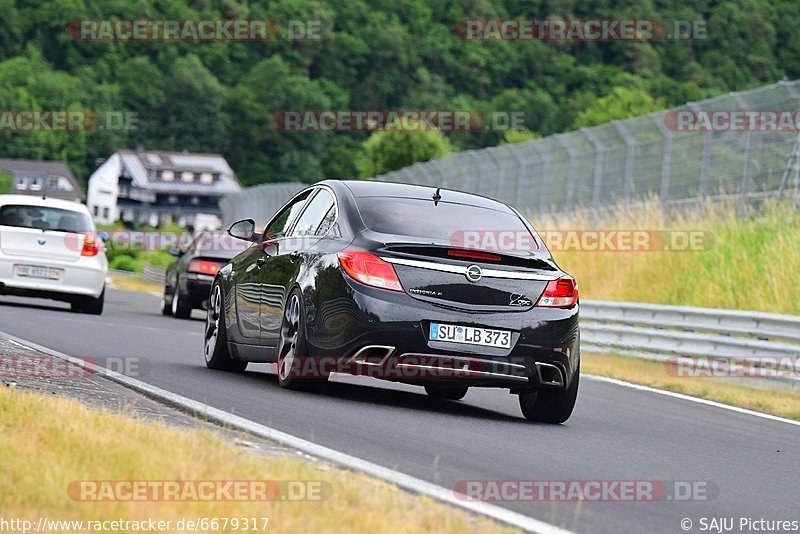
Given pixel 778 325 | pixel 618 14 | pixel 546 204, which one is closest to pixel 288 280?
pixel 778 325

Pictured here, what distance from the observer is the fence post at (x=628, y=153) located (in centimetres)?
2669

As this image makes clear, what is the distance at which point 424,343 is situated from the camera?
9.77 meters

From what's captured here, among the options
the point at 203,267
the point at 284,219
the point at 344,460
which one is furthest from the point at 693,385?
the point at 203,267

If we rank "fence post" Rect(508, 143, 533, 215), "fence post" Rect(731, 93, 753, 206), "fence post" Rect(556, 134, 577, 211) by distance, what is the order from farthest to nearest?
1. "fence post" Rect(508, 143, 533, 215)
2. "fence post" Rect(556, 134, 577, 211)
3. "fence post" Rect(731, 93, 753, 206)

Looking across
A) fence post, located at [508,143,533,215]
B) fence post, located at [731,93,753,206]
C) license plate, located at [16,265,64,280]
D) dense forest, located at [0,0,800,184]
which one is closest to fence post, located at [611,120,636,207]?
fence post, located at [731,93,753,206]

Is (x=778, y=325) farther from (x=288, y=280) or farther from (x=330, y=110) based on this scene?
(x=330, y=110)

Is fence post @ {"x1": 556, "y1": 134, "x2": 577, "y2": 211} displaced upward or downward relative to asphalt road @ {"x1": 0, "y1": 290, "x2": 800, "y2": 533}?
upward

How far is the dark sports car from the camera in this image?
32.2 ft

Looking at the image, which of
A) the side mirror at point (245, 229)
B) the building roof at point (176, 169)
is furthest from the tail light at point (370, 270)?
the building roof at point (176, 169)

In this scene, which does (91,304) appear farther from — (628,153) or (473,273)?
(473,273)

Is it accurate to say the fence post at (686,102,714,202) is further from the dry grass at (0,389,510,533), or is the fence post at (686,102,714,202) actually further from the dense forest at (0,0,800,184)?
the dense forest at (0,0,800,184)

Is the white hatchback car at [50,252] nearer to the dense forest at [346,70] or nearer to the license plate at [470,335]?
the license plate at [470,335]

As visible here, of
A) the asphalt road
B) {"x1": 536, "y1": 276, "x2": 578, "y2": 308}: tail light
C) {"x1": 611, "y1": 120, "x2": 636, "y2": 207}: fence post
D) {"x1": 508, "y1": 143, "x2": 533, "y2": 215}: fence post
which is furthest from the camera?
{"x1": 508, "y1": 143, "x2": 533, "y2": 215}: fence post

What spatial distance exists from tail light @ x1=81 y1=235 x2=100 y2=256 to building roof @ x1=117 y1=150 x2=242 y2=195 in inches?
5834
